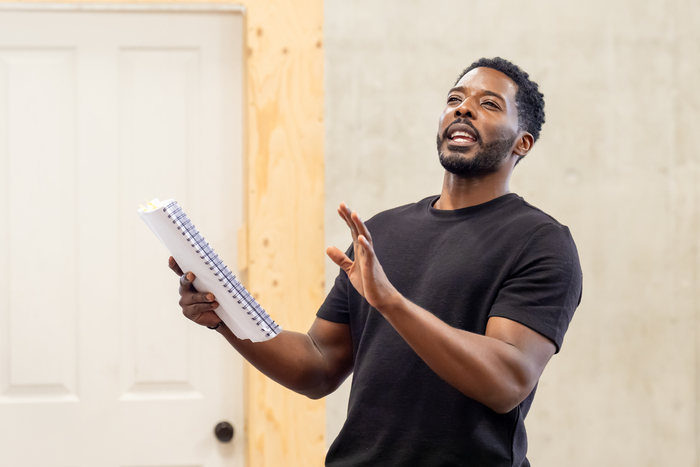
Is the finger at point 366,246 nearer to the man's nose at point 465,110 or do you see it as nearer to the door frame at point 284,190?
the man's nose at point 465,110

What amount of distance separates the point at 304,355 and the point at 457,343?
43 centimetres

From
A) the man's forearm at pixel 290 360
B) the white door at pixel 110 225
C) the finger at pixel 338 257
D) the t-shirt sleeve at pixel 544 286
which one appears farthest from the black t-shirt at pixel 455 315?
the white door at pixel 110 225

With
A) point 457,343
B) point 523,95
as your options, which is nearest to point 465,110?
point 523,95

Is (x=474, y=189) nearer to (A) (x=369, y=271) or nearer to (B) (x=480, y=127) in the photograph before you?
(B) (x=480, y=127)

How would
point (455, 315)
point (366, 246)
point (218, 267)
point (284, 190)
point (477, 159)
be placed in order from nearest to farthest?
point (366, 246), point (218, 267), point (455, 315), point (477, 159), point (284, 190)

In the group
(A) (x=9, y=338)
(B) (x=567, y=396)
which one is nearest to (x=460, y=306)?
(B) (x=567, y=396)

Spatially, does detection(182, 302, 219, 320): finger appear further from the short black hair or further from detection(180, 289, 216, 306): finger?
the short black hair

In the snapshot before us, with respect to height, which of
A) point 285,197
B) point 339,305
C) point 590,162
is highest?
point 590,162

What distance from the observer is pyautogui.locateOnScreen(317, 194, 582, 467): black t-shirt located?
3.26 feet

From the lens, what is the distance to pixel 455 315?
1049 mm

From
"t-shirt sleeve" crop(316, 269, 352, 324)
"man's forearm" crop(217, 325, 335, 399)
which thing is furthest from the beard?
"man's forearm" crop(217, 325, 335, 399)

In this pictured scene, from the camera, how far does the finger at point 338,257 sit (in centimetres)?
88

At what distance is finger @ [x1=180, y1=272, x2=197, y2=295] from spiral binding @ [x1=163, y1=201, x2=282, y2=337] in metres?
0.08

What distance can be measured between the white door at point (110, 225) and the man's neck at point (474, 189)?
2.52ft
